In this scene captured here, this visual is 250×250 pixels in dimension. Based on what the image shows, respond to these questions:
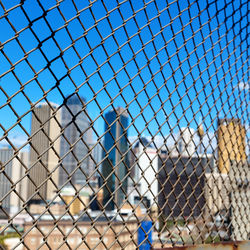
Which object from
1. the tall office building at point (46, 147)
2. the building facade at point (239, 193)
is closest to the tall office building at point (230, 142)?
the building facade at point (239, 193)

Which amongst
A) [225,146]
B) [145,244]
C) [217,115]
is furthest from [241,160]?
[145,244]

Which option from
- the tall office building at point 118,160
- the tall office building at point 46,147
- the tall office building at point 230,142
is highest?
the tall office building at point 46,147

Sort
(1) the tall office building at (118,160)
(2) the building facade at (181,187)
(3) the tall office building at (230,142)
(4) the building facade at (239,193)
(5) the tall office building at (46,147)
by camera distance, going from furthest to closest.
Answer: (4) the building facade at (239,193), (3) the tall office building at (230,142), (2) the building facade at (181,187), (1) the tall office building at (118,160), (5) the tall office building at (46,147)

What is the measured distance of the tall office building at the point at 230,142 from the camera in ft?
6.65

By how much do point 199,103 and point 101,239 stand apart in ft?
3.02

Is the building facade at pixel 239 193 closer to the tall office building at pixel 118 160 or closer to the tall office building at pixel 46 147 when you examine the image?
the tall office building at pixel 118 160

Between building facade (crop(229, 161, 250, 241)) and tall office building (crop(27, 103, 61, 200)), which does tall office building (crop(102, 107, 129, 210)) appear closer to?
tall office building (crop(27, 103, 61, 200))

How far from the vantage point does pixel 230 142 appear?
2180 mm

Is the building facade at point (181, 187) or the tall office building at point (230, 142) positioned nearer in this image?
the building facade at point (181, 187)

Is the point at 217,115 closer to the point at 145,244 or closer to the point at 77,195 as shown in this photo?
the point at 145,244

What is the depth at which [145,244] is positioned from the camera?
1.65 m

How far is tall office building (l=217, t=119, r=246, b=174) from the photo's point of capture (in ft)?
6.65

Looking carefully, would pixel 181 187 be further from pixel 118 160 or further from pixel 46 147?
pixel 46 147

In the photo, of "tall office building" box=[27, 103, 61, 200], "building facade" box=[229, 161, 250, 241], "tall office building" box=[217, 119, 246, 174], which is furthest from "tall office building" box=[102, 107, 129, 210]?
"building facade" box=[229, 161, 250, 241]
